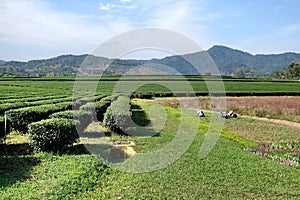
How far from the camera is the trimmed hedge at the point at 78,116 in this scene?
13.0m

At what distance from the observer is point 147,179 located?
8055 mm

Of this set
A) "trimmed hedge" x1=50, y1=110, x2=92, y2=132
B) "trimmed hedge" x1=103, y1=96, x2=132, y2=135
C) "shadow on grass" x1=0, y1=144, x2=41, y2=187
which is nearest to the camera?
"shadow on grass" x1=0, y1=144, x2=41, y2=187

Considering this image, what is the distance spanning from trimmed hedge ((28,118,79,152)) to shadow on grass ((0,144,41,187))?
72 centimetres

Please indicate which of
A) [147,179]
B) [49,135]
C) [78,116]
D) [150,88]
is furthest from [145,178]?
[150,88]

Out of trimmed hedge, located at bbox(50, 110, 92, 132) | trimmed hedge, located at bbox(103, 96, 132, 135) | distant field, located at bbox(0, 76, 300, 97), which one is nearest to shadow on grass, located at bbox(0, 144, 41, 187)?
trimmed hedge, located at bbox(50, 110, 92, 132)

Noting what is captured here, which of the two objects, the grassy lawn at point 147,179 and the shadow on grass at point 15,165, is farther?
the shadow on grass at point 15,165

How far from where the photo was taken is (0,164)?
8.96 m

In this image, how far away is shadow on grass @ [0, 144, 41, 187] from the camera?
761cm

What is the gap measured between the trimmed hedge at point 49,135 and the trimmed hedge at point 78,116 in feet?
5.71

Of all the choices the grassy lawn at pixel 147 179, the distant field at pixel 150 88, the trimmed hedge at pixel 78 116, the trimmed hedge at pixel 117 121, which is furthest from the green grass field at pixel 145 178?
the distant field at pixel 150 88

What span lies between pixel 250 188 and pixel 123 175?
3.45m

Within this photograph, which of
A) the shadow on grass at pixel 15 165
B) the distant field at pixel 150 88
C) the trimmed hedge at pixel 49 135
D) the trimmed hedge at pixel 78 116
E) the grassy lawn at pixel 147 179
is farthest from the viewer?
the distant field at pixel 150 88

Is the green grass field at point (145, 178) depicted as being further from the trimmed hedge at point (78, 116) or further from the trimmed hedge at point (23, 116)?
the trimmed hedge at point (78, 116)

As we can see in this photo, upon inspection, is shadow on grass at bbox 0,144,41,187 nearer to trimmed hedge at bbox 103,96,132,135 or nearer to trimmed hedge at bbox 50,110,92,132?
trimmed hedge at bbox 50,110,92,132
